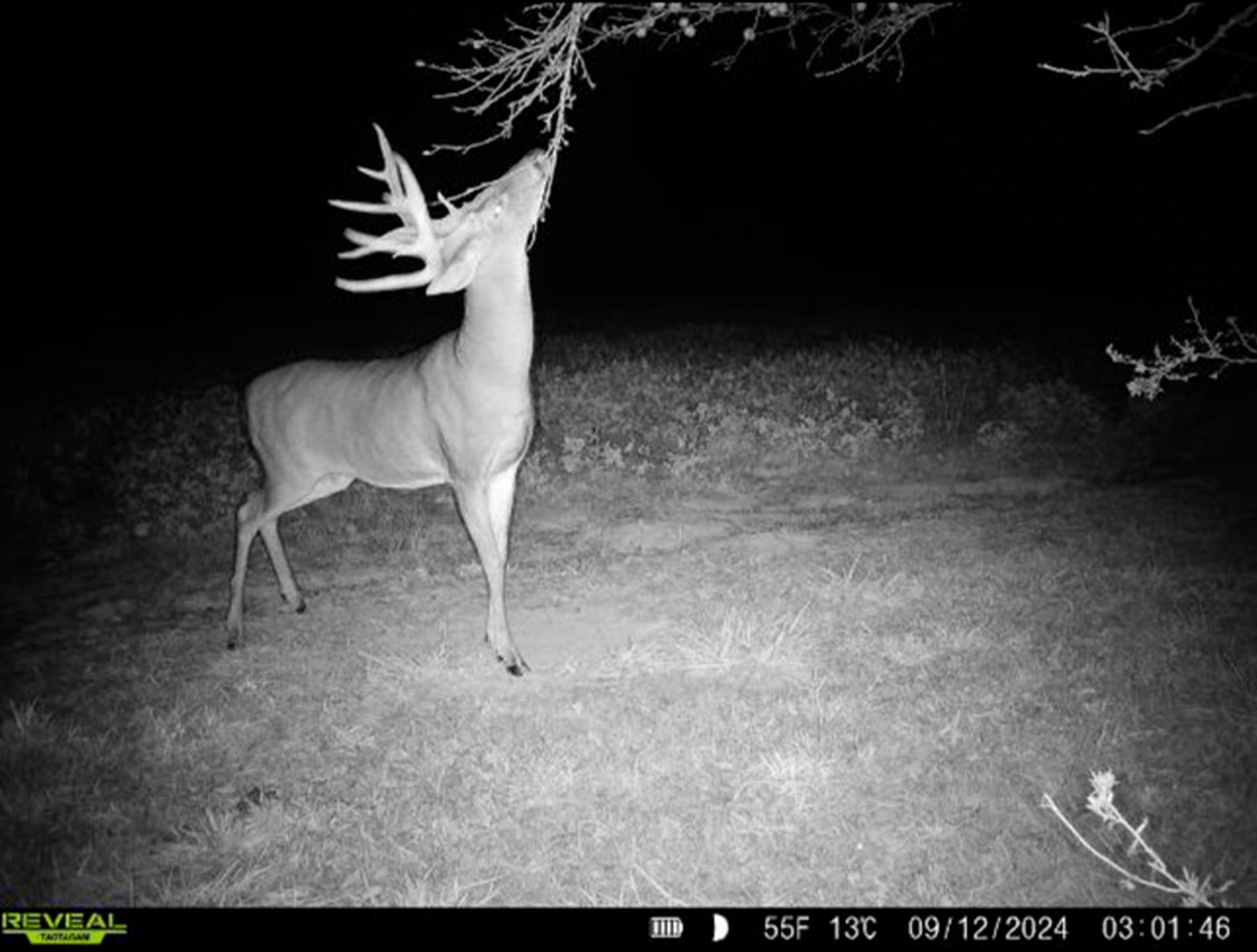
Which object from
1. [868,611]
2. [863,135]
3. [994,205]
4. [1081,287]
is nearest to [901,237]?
[994,205]

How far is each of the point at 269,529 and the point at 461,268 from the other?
Answer: 2768mm

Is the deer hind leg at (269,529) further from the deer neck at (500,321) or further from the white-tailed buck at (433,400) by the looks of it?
the deer neck at (500,321)

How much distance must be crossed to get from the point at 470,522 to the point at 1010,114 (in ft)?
76.2

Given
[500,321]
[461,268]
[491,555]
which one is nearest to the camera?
[461,268]

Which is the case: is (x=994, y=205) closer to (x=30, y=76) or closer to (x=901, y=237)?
(x=901, y=237)

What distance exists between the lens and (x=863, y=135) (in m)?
38.8

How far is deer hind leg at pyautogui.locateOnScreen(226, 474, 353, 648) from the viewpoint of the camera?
629cm

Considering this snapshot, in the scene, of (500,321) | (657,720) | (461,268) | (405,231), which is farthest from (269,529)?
(657,720)
